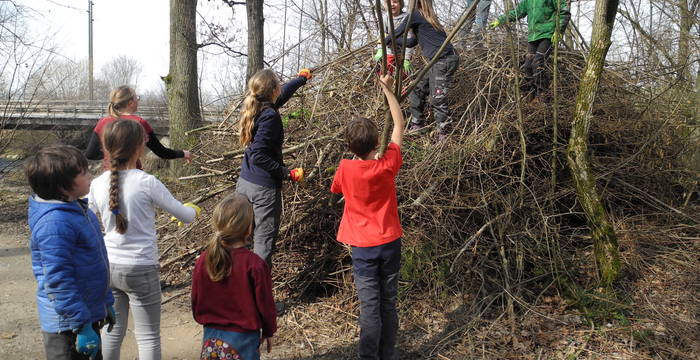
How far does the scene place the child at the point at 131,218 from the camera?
240cm

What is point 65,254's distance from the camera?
2021 mm

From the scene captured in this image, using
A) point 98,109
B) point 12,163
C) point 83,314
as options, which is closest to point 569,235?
point 83,314

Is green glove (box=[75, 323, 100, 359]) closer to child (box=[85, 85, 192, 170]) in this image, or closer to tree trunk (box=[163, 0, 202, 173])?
child (box=[85, 85, 192, 170])

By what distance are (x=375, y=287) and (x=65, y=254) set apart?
1570 millimetres

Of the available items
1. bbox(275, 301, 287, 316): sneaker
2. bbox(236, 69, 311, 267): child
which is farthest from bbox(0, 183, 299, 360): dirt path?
bbox(236, 69, 311, 267): child

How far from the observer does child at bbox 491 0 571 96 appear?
4.30 m

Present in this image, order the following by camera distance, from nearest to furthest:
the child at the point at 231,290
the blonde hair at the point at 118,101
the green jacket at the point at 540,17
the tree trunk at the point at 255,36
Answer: the child at the point at 231,290 < the blonde hair at the point at 118,101 < the green jacket at the point at 540,17 < the tree trunk at the point at 255,36

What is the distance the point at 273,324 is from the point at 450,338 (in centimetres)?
163

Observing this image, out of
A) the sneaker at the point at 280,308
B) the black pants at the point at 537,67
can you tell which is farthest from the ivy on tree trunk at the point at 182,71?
the black pants at the point at 537,67

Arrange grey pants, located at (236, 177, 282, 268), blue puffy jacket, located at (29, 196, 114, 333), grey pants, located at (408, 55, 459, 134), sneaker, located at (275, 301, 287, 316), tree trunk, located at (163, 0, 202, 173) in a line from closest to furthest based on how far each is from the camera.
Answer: blue puffy jacket, located at (29, 196, 114, 333)
grey pants, located at (236, 177, 282, 268)
sneaker, located at (275, 301, 287, 316)
grey pants, located at (408, 55, 459, 134)
tree trunk, located at (163, 0, 202, 173)

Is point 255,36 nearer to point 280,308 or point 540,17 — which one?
point 540,17

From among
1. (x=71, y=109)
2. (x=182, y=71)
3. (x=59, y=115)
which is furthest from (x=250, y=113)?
(x=71, y=109)

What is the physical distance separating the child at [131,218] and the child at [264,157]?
93 centimetres

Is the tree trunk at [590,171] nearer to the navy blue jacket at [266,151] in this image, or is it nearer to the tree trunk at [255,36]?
the navy blue jacket at [266,151]
